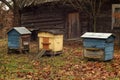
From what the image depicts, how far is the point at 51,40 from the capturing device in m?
14.0

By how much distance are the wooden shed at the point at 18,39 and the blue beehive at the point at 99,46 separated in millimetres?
3315

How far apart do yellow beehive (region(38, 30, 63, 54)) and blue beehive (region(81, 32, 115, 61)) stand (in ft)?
5.24

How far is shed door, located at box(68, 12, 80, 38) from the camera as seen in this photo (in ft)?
72.4

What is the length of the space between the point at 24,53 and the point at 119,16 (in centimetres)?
623

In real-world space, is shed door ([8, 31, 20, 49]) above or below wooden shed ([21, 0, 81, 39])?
below

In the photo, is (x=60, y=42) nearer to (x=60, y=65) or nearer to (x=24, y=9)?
(x=60, y=65)

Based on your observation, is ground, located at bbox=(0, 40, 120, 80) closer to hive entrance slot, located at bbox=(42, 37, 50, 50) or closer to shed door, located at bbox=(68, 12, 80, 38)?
hive entrance slot, located at bbox=(42, 37, 50, 50)

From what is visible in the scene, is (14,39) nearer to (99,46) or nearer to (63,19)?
(99,46)

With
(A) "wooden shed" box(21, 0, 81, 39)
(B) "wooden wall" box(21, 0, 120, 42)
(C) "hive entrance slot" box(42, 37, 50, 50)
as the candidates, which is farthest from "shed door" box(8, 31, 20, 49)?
(A) "wooden shed" box(21, 0, 81, 39)

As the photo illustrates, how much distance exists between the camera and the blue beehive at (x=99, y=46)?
12.4 m

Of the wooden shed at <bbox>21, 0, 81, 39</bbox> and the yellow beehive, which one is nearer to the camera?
the yellow beehive

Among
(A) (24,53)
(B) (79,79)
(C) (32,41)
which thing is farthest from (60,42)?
(C) (32,41)

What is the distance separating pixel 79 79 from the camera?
370 inches

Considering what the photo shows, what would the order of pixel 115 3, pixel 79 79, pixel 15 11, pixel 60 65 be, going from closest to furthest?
pixel 79 79 → pixel 60 65 → pixel 115 3 → pixel 15 11
